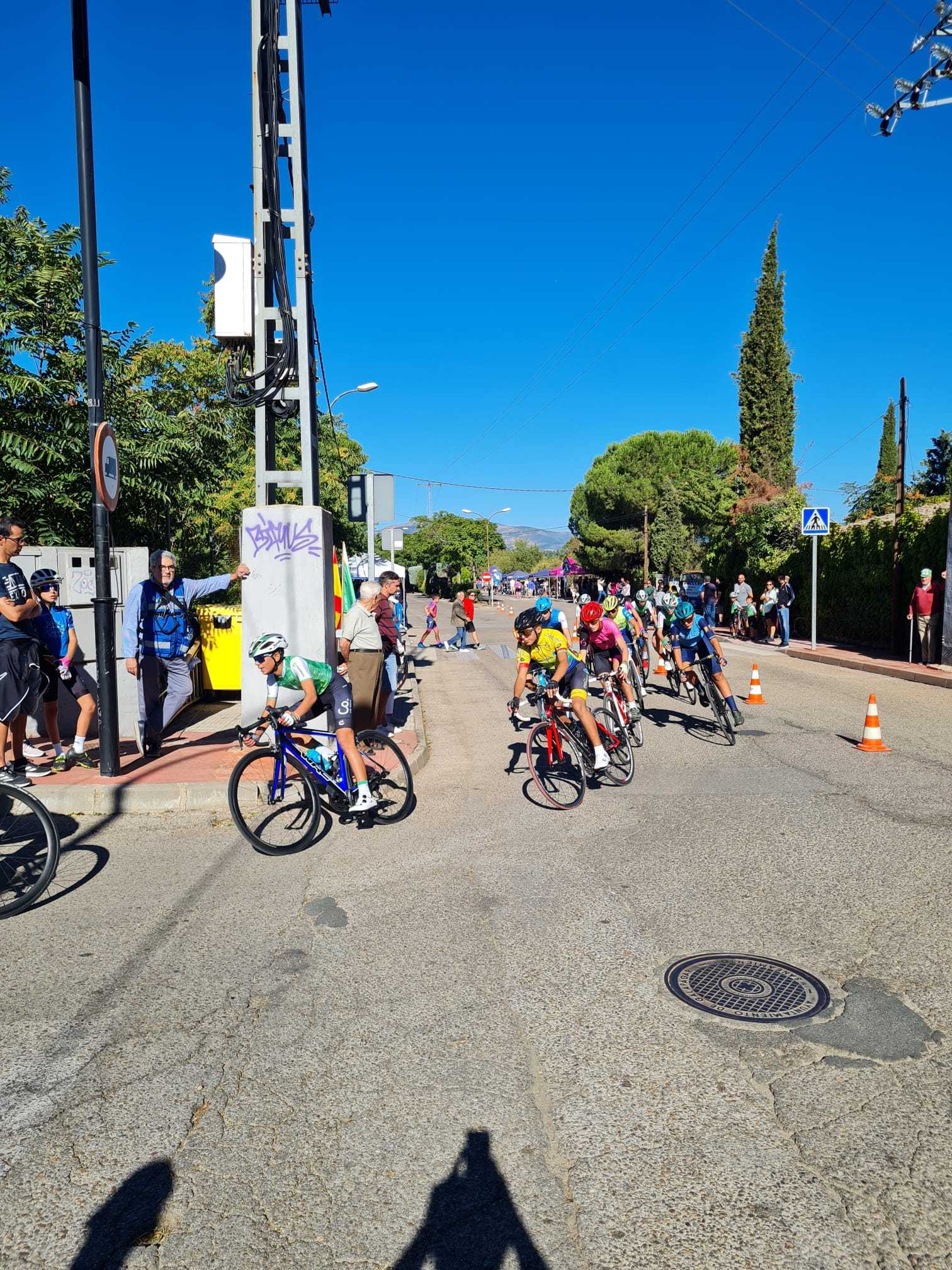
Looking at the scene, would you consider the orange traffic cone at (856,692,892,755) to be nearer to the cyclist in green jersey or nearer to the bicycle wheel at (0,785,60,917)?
the cyclist in green jersey

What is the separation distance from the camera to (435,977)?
4.08m

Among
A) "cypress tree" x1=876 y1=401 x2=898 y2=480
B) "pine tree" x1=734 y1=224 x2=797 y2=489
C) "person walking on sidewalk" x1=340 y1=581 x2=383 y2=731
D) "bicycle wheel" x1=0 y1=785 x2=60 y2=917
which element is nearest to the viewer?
"bicycle wheel" x1=0 y1=785 x2=60 y2=917

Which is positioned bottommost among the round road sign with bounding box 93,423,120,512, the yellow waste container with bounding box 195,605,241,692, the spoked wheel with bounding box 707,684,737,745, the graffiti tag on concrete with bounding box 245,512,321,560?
the spoked wheel with bounding box 707,684,737,745

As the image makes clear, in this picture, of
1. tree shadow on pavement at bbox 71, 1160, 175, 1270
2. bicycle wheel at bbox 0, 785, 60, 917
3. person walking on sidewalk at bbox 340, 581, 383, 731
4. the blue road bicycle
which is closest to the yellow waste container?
person walking on sidewalk at bbox 340, 581, 383, 731

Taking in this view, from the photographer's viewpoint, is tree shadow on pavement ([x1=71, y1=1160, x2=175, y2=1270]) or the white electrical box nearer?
tree shadow on pavement ([x1=71, y1=1160, x2=175, y2=1270])

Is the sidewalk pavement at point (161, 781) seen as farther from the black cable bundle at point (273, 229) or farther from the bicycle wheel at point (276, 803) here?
the black cable bundle at point (273, 229)

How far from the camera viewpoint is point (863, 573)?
896 inches

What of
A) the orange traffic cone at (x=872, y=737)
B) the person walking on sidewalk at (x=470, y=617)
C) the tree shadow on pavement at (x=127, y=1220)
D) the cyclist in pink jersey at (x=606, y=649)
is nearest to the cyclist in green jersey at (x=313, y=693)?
the cyclist in pink jersey at (x=606, y=649)

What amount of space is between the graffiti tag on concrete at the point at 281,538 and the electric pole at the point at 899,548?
16.2 m

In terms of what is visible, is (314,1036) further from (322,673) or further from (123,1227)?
(322,673)

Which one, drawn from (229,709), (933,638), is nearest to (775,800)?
(229,709)

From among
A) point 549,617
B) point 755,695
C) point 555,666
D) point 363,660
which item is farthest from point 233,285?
point 755,695

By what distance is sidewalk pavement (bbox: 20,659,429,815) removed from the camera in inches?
281

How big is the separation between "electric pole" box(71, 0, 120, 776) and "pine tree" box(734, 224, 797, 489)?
3783 cm
